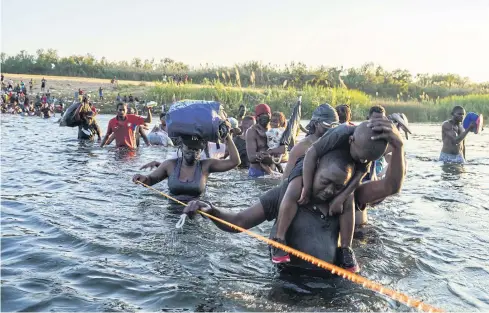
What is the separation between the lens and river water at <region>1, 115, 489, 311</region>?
429 cm

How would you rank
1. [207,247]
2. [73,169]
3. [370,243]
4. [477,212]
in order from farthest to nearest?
[73,169]
[477,212]
[370,243]
[207,247]

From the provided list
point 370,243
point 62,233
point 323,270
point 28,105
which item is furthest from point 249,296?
point 28,105

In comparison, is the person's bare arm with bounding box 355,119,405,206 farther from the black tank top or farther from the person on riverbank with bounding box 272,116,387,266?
the black tank top

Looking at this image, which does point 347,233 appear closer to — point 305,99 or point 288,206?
point 288,206

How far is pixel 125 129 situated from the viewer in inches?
539

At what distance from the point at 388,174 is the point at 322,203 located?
0.59m

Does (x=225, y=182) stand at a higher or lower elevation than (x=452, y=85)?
lower

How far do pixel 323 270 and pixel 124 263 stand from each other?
1960 millimetres

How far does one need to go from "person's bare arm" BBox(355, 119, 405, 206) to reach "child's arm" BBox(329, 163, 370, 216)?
20 centimetres

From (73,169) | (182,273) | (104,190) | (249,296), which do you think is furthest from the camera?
(73,169)

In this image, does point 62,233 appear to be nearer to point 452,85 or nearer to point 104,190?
point 104,190

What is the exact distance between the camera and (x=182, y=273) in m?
4.91

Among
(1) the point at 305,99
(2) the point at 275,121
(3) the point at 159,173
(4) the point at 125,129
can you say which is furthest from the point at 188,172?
(1) the point at 305,99

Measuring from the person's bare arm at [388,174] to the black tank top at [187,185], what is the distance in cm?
296
